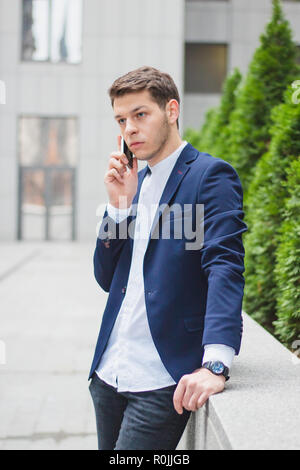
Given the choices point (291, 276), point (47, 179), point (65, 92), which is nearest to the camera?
point (291, 276)

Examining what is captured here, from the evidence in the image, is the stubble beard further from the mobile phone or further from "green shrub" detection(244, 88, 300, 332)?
"green shrub" detection(244, 88, 300, 332)

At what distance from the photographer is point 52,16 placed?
22375mm

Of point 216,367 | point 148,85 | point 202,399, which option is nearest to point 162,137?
point 148,85

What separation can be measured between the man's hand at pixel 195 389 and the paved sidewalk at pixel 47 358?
2467mm

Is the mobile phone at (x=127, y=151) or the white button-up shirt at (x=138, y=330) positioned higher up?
the mobile phone at (x=127, y=151)

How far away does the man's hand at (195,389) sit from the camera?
6.45 ft

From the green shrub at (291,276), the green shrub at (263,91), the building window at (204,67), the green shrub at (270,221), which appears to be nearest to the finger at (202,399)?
the green shrub at (291,276)

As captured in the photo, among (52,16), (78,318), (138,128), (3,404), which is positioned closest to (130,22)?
(52,16)

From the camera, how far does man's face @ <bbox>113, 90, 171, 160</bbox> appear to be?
2232 mm

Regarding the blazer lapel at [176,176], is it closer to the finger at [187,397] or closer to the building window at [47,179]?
the finger at [187,397]

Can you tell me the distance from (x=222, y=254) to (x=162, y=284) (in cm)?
30

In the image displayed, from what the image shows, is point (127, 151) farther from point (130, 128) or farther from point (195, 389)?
point (195, 389)

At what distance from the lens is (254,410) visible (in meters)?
1.96

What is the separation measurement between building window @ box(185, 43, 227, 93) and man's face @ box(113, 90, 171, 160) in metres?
25.4
